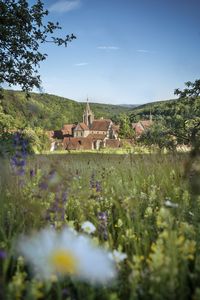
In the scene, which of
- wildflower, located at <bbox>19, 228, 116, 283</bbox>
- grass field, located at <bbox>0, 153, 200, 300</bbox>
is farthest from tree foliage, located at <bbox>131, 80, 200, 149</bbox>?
wildflower, located at <bbox>19, 228, 116, 283</bbox>

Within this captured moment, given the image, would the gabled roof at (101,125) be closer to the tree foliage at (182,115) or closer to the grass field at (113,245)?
the tree foliage at (182,115)

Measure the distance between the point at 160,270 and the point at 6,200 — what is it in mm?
2013

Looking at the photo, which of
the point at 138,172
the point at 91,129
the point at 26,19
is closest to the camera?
the point at 138,172

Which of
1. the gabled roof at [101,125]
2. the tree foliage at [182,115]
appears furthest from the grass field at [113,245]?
the gabled roof at [101,125]

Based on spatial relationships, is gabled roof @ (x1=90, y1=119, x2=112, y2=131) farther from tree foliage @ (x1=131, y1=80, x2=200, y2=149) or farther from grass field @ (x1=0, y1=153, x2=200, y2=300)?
grass field @ (x1=0, y1=153, x2=200, y2=300)

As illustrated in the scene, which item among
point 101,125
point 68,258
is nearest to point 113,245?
point 68,258

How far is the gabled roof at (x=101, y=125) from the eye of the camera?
149125 mm

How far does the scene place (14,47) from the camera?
42.5 feet

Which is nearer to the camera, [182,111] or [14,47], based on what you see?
[14,47]

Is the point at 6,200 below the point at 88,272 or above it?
below

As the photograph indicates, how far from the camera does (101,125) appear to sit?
15138cm

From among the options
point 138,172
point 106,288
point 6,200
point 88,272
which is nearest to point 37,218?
point 106,288

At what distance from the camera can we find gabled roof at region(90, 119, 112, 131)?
149125mm

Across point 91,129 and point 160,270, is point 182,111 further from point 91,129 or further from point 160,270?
point 91,129
